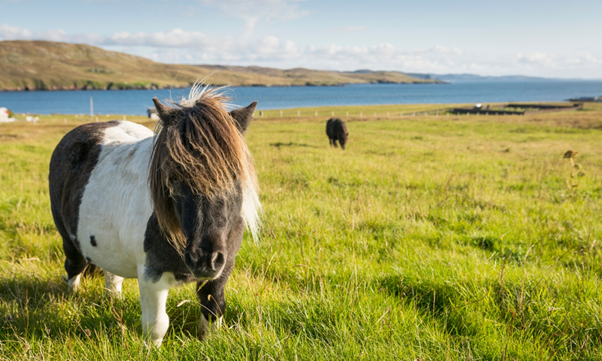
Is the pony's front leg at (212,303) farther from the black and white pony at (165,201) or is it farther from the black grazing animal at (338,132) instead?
the black grazing animal at (338,132)

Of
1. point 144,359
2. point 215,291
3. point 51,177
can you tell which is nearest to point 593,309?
point 215,291

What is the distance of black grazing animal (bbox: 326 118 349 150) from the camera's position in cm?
1986

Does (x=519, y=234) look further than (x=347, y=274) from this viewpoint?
Yes

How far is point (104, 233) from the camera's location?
3.39 meters

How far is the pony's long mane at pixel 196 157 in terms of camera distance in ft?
7.57

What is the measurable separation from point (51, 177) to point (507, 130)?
3389 cm

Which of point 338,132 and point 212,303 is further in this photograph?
point 338,132

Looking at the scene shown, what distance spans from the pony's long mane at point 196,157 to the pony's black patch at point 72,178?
1.71 metres

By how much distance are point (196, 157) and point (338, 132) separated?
59.5ft

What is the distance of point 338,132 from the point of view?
65.7 ft

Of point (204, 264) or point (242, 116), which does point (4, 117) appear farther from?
point (204, 264)

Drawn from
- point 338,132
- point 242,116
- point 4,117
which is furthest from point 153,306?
point 4,117

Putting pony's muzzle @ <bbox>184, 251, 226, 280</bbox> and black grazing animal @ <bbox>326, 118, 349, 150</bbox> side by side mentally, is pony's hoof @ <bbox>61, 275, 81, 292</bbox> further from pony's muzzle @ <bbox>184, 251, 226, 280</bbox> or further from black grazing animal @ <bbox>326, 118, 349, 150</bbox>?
black grazing animal @ <bbox>326, 118, 349, 150</bbox>

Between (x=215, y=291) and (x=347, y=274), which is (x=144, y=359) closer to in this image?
(x=215, y=291)
